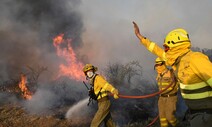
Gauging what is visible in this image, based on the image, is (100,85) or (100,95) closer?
(100,85)

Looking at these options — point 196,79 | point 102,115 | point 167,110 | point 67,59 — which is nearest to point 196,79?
point 196,79

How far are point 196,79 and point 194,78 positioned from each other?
26mm

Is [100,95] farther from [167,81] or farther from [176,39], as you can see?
[176,39]

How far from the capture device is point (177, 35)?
3.81 m

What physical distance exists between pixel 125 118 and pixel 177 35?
10.8 meters

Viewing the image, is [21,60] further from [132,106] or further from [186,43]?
[186,43]

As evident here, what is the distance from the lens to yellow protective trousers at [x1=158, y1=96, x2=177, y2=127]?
7455 millimetres

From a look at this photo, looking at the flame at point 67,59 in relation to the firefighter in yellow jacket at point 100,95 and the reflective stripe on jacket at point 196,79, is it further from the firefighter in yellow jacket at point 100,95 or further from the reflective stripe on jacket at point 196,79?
the reflective stripe on jacket at point 196,79

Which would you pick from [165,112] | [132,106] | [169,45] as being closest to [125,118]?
[132,106]

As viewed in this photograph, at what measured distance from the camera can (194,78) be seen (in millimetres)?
3463

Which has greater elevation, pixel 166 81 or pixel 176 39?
pixel 176 39

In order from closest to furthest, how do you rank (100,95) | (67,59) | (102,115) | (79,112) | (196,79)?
(196,79) → (102,115) → (100,95) → (79,112) → (67,59)

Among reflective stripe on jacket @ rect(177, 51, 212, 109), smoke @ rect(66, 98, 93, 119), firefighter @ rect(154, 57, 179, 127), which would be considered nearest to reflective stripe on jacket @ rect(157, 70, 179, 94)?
firefighter @ rect(154, 57, 179, 127)

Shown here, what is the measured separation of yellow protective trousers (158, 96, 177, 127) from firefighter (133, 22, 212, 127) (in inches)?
155
